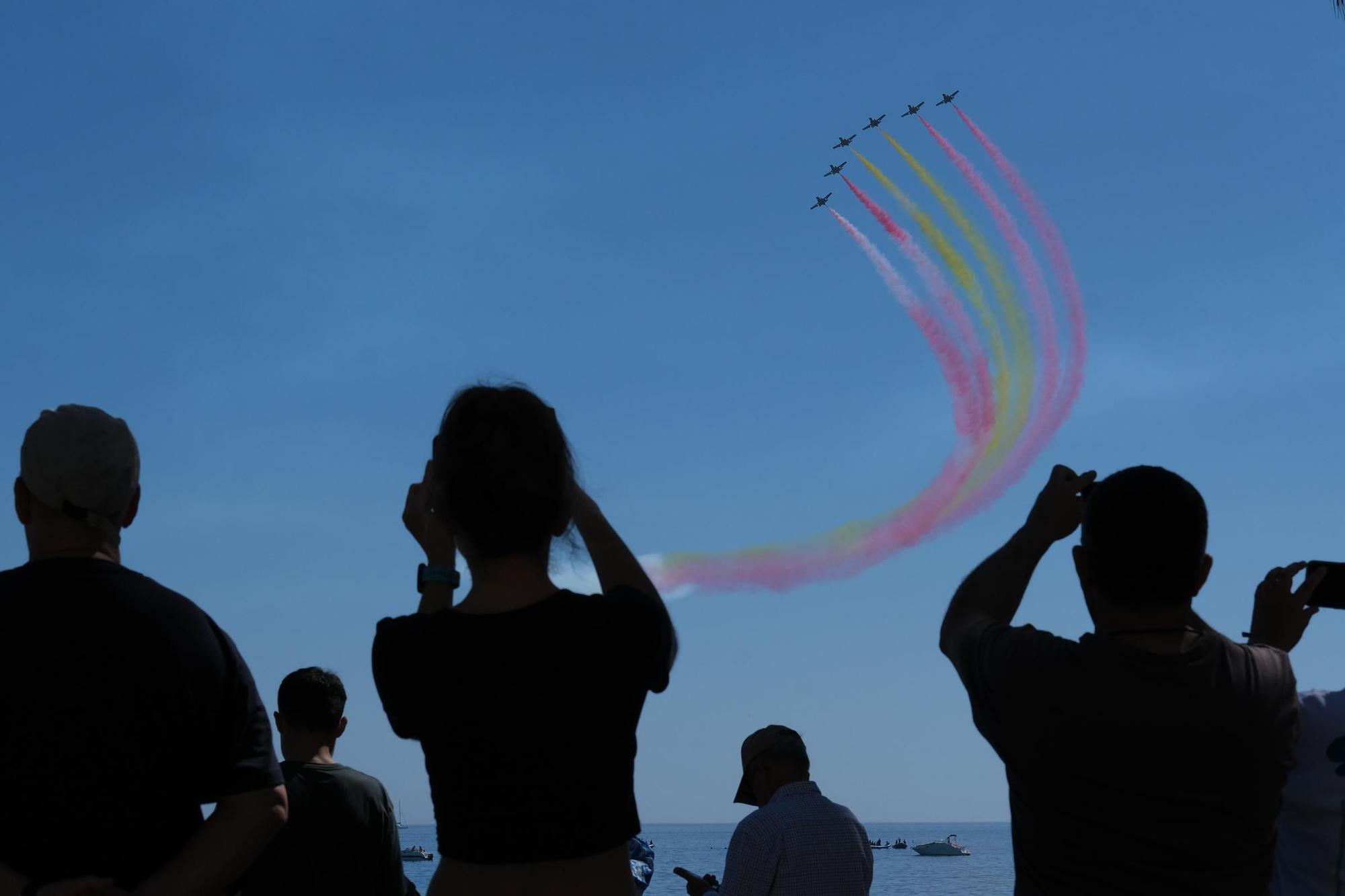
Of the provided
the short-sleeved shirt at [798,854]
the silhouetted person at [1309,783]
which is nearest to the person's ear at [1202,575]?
the silhouetted person at [1309,783]

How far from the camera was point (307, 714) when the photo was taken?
5586 millimetres

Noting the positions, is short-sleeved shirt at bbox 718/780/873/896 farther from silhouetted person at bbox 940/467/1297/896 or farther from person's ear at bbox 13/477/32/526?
person's ear at bbox 13/477/32/526

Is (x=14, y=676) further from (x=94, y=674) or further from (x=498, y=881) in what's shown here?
(x=498, y=881)

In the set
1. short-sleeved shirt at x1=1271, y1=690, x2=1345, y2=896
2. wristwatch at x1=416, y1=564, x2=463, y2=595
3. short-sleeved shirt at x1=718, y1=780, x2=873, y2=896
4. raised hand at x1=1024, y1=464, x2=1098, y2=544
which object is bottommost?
short-sleeved shirt at x1=718, y1=780, x2=873, y2=896

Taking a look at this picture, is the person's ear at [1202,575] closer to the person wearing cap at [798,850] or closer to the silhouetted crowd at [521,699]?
the silhouetted crowd at [521,699]

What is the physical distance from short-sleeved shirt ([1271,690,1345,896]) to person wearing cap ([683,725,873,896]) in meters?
2.88

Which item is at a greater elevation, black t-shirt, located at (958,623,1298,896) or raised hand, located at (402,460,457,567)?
raised hand, located at (402,460,457,567)

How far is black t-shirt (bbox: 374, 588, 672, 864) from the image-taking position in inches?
116

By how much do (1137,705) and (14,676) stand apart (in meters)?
2.61

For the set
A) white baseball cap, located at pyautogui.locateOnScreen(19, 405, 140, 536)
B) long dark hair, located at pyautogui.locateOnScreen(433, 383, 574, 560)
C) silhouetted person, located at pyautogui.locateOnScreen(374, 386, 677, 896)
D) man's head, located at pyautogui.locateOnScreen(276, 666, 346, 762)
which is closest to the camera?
silhouetted person, located at pyautogui.locateOnScreen(374, 386, 677, 896)

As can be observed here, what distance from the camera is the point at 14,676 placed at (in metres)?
3.24

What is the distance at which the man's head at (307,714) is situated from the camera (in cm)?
558

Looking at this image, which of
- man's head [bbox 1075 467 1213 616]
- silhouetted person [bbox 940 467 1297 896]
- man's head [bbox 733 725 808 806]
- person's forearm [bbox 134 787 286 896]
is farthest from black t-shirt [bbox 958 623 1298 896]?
man's head [bbox 733 725 808 806]

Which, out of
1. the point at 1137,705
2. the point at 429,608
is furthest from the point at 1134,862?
the point at 429,608
